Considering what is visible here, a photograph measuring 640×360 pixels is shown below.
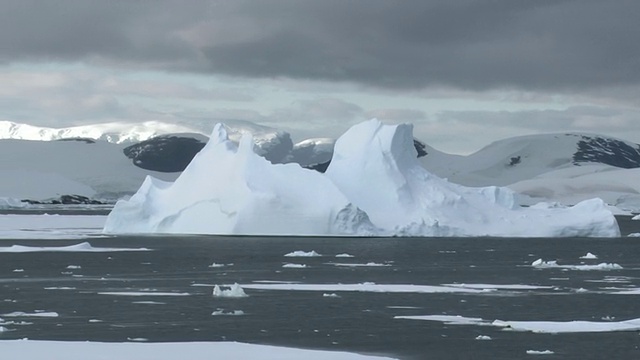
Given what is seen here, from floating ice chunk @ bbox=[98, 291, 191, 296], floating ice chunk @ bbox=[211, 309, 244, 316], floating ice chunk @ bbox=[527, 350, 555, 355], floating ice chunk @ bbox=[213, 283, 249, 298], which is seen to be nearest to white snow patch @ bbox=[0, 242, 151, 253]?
floating ice chunk @ bbox=[98, 291, 191, 296]

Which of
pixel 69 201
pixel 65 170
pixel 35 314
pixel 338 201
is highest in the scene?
pixel 65 170

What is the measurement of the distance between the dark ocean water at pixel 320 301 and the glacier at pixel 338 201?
A: 5843mm

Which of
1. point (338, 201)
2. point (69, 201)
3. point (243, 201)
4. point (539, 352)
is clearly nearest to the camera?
point (539, 352)

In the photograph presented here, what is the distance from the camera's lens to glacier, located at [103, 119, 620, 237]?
55.9 meters

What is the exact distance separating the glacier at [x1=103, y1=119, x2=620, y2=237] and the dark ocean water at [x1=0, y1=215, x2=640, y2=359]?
19.2 ft

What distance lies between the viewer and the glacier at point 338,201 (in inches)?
2202

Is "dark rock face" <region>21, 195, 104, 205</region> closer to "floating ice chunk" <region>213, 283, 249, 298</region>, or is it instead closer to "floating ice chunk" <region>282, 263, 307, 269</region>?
"floating ice chunk" <region>282, 263, 307, 269</region>

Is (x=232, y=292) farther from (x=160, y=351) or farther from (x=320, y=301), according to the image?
(x=160, y=351)

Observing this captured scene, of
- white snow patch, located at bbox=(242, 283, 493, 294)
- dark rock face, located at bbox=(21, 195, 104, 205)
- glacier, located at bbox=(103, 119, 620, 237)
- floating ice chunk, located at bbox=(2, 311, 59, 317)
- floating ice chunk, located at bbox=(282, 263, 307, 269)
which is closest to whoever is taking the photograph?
floating ice chunk, located at bbox=(2, 311, 59, 317)

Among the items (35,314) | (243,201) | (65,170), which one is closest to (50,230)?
(243,201)

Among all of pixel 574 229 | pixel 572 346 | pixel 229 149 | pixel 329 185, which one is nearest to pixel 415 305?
pixel 572 346

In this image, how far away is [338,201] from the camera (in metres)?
55.0

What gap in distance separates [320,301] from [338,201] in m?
27.8

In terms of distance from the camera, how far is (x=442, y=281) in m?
34.7
